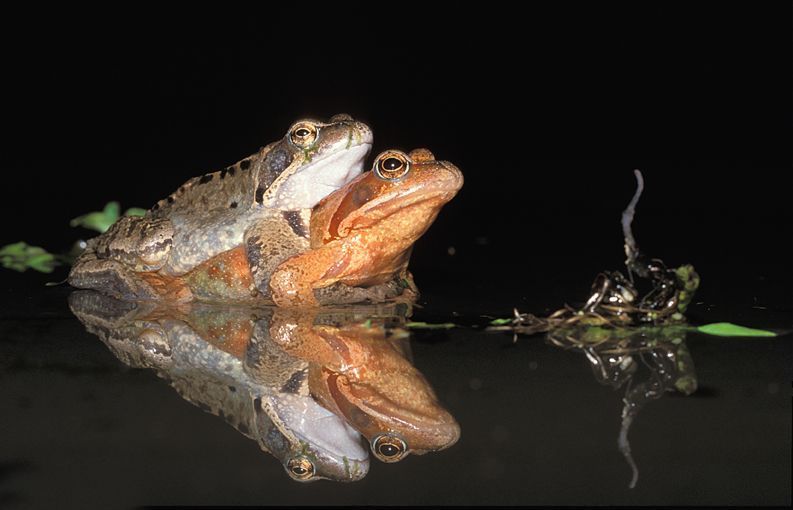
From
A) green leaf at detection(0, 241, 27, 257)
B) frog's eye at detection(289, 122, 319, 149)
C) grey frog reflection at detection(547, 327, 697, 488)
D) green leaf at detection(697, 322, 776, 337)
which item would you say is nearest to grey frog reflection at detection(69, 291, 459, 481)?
grey frog reflection at detection(547, 327, 697, 488)

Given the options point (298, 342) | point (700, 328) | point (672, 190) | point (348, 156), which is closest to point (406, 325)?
point (298, 342)

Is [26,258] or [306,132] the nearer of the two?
[306,132]

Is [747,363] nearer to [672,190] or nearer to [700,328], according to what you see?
[700,328]

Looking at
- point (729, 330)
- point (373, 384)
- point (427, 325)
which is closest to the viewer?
point (373, 384)

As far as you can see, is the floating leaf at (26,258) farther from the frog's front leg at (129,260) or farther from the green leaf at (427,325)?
the green leaf at (427,325)

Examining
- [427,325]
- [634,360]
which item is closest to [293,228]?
[427,325]

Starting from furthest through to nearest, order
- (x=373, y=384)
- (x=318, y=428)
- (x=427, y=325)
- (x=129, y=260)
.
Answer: (x=129, y=260), (x=427, y=325), (x=373, y=384), (x=318, y=428)

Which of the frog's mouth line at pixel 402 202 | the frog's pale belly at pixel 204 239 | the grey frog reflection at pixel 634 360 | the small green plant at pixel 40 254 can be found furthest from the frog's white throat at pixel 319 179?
the small green plant at pixel 40 254

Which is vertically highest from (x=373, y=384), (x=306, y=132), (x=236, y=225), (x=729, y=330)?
(x=306, y=132)

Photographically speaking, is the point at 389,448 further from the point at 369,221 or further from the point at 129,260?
the point at 129,260
